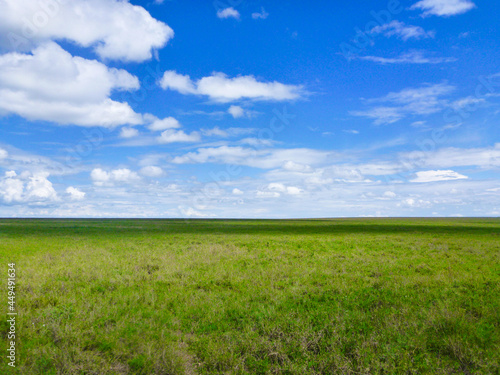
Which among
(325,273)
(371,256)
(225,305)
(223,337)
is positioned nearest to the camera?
(223,337)

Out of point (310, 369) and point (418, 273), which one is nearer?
point (310, 369)

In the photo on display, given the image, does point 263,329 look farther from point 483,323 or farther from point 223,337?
point 483,323

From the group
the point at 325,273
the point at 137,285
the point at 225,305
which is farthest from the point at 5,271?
the point at 325,273

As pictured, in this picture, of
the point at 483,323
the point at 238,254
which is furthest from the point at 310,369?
the point at 238,254

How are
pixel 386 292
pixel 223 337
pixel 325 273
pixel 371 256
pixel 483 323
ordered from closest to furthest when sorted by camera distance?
pixel 223 337 < pixel 483 323 < pixel 386 292 < pixel 325 273 < pixel 371 256

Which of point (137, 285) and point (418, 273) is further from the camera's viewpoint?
point (418, 273)

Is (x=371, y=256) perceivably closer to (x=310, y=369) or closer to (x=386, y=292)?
(x=386, y=292)

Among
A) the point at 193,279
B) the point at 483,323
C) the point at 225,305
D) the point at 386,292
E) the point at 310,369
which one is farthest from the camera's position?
the point at 193,279

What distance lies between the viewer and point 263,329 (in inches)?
322

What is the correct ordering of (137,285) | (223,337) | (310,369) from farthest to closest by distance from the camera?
(137,285), (223,337), (310,369)

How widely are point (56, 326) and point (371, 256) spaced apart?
61.4ft

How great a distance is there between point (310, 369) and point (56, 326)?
21.8 ft

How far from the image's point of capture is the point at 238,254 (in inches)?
836

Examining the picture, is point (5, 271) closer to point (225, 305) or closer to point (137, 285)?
point (137, 285)
